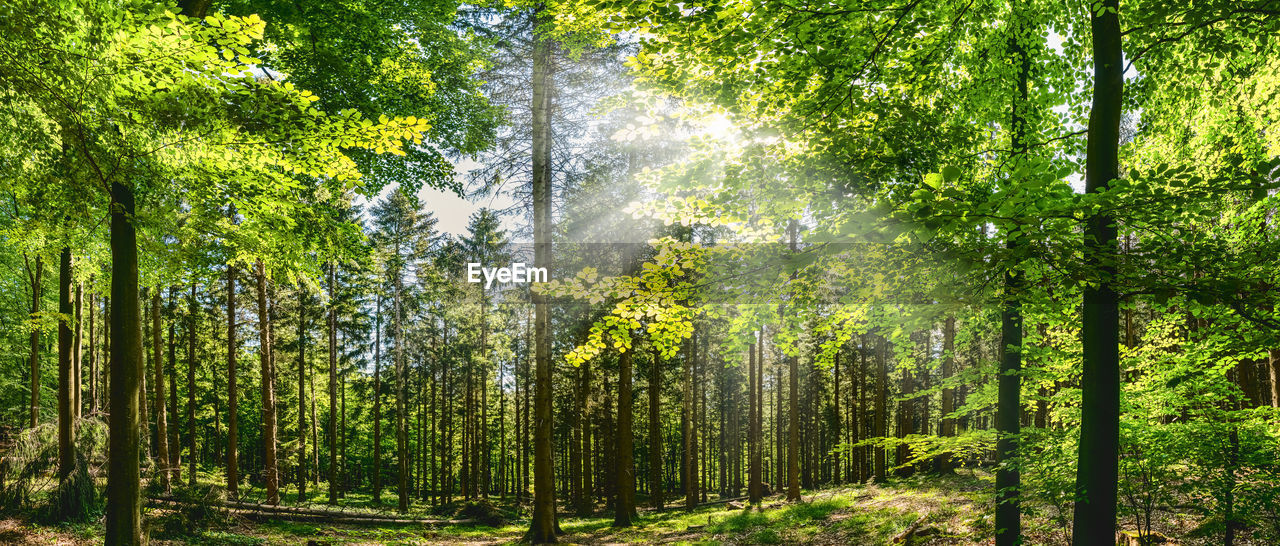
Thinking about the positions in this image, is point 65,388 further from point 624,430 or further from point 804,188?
point 804,188

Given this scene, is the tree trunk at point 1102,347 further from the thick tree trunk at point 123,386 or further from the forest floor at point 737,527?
the thick tree trunk at point 123,386

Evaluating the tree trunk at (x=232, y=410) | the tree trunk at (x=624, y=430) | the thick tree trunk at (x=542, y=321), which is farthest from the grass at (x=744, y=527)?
the tree trunk at (x=232, y=410)

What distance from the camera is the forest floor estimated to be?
32.4 ft

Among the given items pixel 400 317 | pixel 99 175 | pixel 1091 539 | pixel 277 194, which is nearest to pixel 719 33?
pixel 1091 539

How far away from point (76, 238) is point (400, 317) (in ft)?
61.4

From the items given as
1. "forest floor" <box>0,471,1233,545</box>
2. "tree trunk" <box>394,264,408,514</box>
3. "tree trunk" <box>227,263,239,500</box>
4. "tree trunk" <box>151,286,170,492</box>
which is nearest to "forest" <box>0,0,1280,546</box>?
"forest floor" <box>0,471,1233,545</box>

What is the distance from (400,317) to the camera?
24.6 m

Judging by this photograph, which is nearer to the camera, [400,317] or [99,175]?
[99,175]

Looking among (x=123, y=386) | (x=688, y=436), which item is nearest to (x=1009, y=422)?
(x=123, y=386)

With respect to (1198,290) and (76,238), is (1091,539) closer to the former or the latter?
(1198,290)
